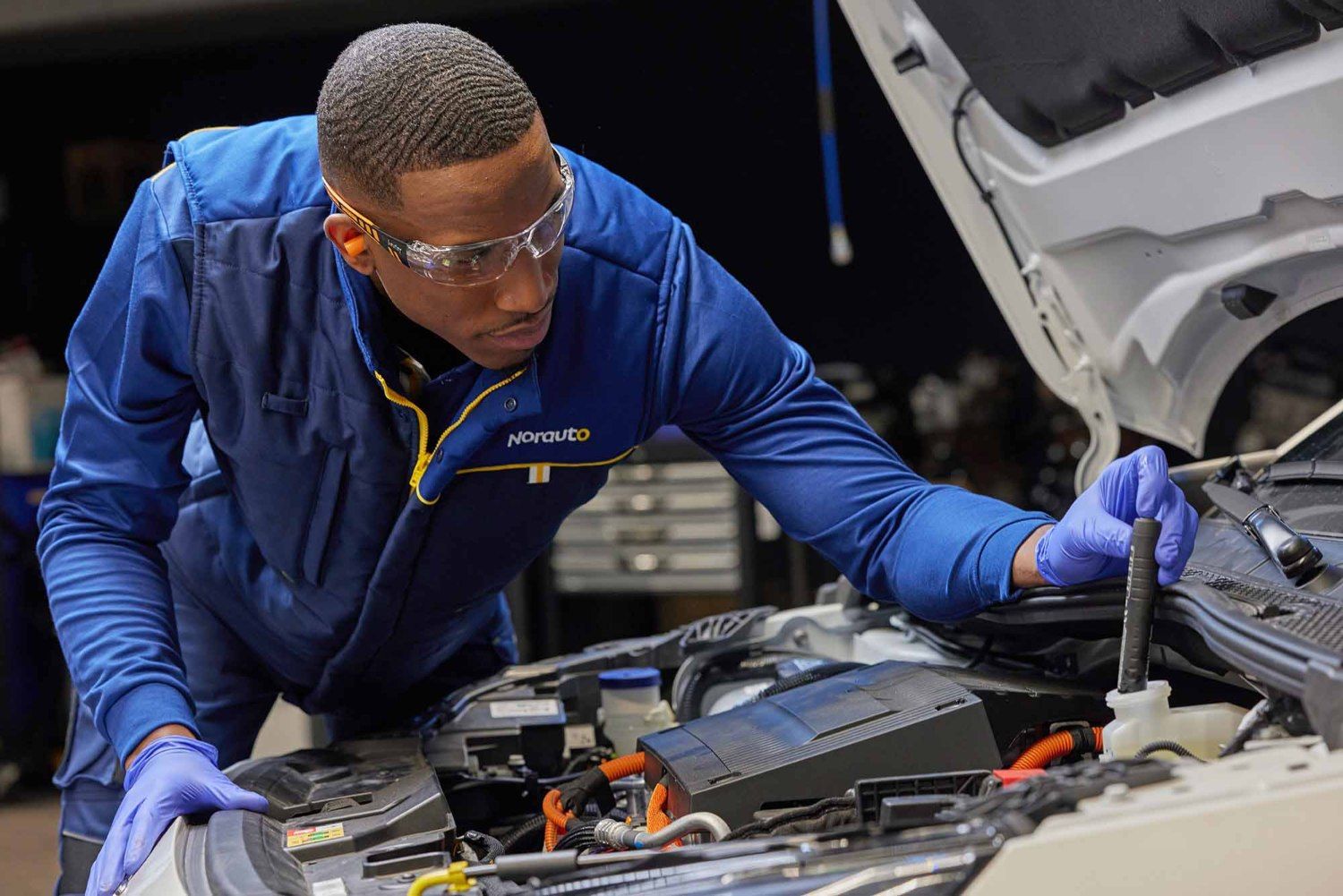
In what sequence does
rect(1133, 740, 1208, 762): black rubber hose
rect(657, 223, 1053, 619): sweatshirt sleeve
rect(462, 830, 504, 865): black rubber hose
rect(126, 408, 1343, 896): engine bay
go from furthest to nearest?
rect(657, 223, 1053, 619): sweatshirt sleeve
rect(462, 830, 504, 865): black rubber hose
rect(1133, 740, 1208, 762): black rubber hose
rect(126, 408, 1343, 896): engine bay

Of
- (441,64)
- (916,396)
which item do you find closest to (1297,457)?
(441,64)

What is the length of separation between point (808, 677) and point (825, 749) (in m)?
0.33

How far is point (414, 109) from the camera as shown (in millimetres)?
1339

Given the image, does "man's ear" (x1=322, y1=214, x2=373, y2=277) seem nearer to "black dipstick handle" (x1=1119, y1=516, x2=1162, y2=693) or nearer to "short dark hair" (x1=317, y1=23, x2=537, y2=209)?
"short dark hair" (x1=317, y1=23, x2=537, y2=209)

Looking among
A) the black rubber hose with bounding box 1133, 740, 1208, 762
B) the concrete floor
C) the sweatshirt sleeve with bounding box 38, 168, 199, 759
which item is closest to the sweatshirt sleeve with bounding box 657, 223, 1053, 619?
the black rubber hose with bounding box 1133, 740, 1208, 762

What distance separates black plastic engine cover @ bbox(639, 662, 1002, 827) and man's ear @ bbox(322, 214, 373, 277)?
0.61 m

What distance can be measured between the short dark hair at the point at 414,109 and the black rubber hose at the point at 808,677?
687mm

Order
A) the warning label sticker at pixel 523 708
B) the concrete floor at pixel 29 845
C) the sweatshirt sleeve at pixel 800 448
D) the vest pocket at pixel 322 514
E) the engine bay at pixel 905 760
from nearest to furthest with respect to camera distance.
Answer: the engine bay at pixel 905 760, the sweatshirt sleeve at pixel 800 448, the vest pocket at pixel 322 514, the warning label sticker at pixel 523 708, the concrete floor at pixel 29 845

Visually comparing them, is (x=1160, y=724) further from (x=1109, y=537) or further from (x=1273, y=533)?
(x=1273, y=533)

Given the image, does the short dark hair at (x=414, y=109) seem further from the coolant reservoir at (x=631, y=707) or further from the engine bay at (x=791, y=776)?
the coolant reservoir at (x=631, y=707)

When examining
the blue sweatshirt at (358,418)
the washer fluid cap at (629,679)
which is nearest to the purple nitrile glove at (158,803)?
the blue sweatshirt at (358,418)

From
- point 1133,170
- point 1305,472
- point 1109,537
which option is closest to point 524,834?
point 1109,537

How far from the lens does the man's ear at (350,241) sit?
148cm

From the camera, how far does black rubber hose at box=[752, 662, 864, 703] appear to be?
5.20ft
